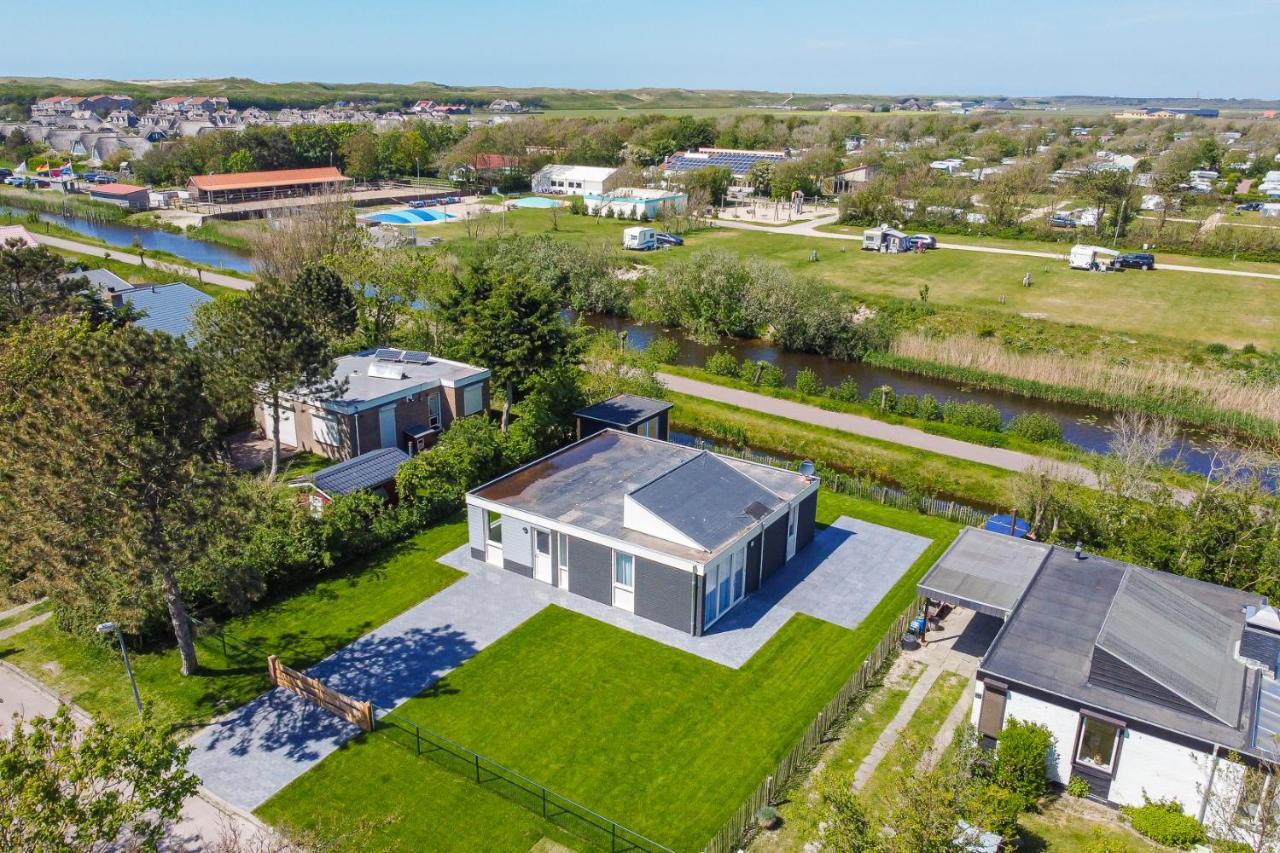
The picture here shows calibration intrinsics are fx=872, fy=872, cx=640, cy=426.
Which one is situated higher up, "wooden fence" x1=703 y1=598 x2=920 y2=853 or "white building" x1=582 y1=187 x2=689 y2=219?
"white building" x1=582 y1=187 x2=689 y2=219

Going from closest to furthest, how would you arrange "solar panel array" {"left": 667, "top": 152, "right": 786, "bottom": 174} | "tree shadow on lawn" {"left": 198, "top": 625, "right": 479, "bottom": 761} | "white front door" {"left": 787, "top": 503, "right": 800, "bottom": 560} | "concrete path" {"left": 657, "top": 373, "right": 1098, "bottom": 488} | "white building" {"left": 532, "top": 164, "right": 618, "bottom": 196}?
"tree shadow on lawn" {"left": 198, "top": 625, "right": 479, "bottom": 761}, "white front door" {"left": 787, "top": 503, "right": 800, "bottom": 560}, "concrete path" {"left": 657, "top": 373, "right": 1098, "bottom": 488}, "white building" {"left": 532, "top": 164, "right": 618, "bottom": 196}, "solar panel array" {"left": 667, "top": 152, "right": 786, "bottom": 174}

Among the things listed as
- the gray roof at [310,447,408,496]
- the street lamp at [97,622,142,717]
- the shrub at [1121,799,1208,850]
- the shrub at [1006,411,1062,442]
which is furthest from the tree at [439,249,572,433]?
the shrub at [1121,799,1208,850]

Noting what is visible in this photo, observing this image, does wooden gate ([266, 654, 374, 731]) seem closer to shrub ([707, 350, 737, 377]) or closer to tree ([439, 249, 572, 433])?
tree ([439, 249, 572, 433])

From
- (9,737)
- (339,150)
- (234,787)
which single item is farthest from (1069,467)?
(339,150)

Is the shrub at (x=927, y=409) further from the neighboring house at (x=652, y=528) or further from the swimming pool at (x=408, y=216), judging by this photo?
the swimming pool at (x=408, y=216)

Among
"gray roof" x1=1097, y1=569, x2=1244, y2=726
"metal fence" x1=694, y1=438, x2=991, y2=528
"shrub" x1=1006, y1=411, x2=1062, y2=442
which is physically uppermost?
"gray roof" x1=1097, y1=569, x2=1244, y2=726

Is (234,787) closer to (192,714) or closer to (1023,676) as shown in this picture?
(192,714)
